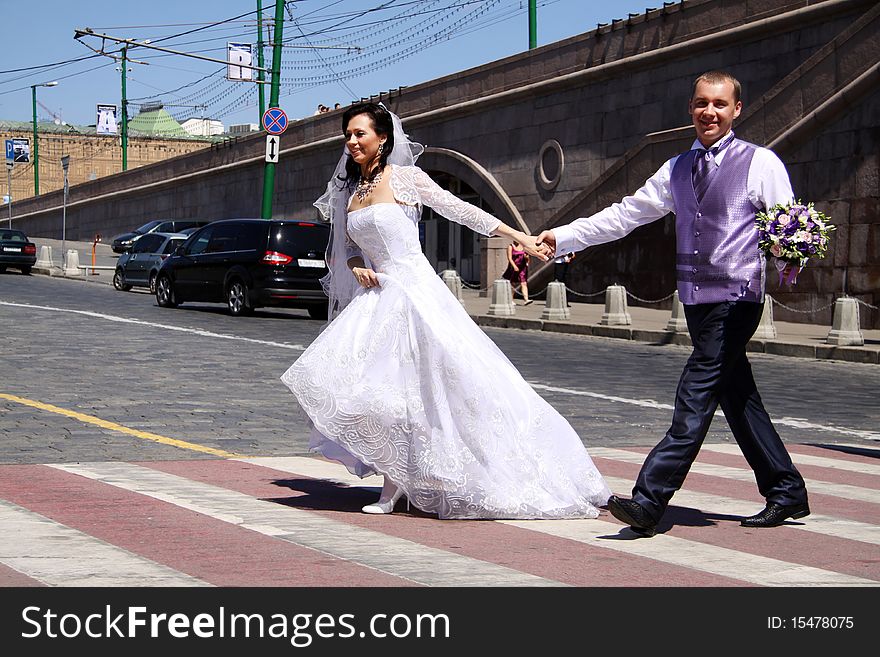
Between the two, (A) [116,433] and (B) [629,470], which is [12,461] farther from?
(B) [629,470]

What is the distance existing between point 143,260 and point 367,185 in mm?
24401

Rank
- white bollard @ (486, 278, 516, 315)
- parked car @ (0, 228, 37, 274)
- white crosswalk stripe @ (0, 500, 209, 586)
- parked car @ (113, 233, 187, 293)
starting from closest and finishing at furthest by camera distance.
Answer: white crosswalk stripe @ (0, 500, 209, 586) → white bollard @ (486, 278, 516, 315) → parked car @ (113, 233, 187, 293) → parked car @ (0, 228, 37, 274)

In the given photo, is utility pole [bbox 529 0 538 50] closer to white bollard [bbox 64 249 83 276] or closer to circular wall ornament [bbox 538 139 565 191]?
circular wall ornament [bbox 538 139 565 191]

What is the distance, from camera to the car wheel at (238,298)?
74.4 ft

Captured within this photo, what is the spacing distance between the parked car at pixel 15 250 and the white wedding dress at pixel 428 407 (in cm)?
3293

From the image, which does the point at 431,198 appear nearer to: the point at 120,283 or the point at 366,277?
the point at 366,277

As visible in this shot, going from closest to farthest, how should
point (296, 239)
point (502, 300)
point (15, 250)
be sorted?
point (296, 239), point (502, 300), point (15, 250)

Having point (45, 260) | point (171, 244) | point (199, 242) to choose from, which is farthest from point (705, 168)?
point (45, 260)

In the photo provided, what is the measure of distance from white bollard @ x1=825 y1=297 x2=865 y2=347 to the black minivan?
823 cm

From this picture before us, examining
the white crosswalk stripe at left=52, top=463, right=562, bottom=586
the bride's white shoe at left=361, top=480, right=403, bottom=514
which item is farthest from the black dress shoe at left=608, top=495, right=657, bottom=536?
the bride's white shoe at left=361, top=480, right=403, bottom=514

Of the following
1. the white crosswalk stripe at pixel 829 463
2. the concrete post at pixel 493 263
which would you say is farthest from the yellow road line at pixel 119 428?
the concrete post at pixel 493 263

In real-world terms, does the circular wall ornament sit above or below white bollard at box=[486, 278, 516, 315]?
above

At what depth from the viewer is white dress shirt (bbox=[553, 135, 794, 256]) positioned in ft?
18.4

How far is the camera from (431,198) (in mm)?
6496
